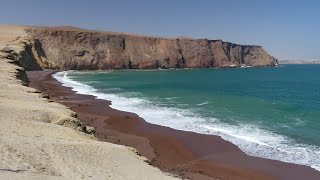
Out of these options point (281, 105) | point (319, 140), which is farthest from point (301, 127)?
point (281, 105)

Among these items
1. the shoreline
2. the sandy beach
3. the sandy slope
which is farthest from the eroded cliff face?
the sandy slope

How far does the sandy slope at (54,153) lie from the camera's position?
1178 cm

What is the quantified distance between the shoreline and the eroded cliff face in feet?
277

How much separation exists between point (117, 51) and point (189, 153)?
12407cm

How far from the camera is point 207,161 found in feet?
63.1

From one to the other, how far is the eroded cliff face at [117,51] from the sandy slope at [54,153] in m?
90.2

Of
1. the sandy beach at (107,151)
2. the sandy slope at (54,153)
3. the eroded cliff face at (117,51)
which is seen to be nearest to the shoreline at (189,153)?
the sandy beach at (107,151)

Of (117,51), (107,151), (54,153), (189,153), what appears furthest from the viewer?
(117,51)

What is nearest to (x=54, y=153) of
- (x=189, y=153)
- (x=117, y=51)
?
(x=189, y=153)

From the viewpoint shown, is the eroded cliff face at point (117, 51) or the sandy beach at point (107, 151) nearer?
the sandy beach at point (107, 151)

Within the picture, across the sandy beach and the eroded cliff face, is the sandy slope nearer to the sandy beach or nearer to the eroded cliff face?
the sandy beach

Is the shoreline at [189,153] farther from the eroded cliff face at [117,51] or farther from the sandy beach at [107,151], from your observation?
the eroded cliff face at [117,51]

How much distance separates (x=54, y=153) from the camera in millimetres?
13742

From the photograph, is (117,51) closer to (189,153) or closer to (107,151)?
(189,153)
